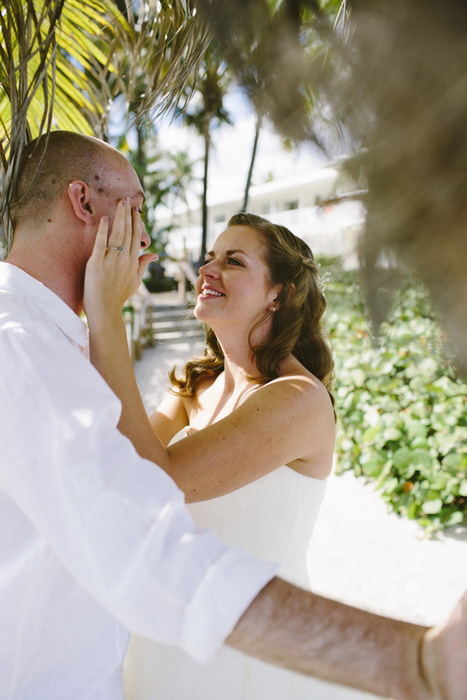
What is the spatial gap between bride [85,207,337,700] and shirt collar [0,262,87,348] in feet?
0.58

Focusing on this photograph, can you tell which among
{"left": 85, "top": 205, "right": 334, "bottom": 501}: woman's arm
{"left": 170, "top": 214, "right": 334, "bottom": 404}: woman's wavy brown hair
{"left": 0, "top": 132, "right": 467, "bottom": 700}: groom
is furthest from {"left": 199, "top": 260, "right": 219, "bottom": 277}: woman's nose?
{"left": 0, "top": 132, "right": 467, "bottom": 700}: groom

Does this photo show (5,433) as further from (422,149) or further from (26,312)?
(422,149)

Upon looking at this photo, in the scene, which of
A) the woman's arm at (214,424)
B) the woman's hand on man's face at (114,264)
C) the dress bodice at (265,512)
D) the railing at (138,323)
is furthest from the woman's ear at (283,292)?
the railing at (138,323)

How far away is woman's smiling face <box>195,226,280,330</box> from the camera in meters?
2.59

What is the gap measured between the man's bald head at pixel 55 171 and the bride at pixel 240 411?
15 centimetres

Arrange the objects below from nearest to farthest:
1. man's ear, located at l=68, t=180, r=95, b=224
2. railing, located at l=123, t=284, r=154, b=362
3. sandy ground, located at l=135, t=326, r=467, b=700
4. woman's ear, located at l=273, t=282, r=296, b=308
→ man's ear, located at l=68, t=180, r=95, b=224 → woman's ear, located at l=273, t=282, r=296, b=308 → sandy ground, located at l=135, t=326, r=467, b=700 → railing, located at l=123, t=284, r=154, b=362

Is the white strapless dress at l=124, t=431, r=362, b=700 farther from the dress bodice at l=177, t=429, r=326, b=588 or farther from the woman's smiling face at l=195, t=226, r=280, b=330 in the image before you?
the woman's smiling face at l=195, t=226, r=280, b=330

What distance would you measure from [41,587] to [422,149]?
124 centimetres

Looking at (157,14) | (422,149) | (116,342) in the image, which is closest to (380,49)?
(422,149)

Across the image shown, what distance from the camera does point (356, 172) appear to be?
54 cm

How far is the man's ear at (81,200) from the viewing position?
1556 mm

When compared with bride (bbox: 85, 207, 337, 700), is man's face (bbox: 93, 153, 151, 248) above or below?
above

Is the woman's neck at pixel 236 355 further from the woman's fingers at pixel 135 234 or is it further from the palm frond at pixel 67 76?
the palm frond at pixel 67 76

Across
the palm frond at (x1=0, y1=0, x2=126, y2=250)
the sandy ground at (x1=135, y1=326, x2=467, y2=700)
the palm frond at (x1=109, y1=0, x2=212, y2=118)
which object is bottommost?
the sandy ground at (x1=135, y1=326, x2=467, y2=700)
